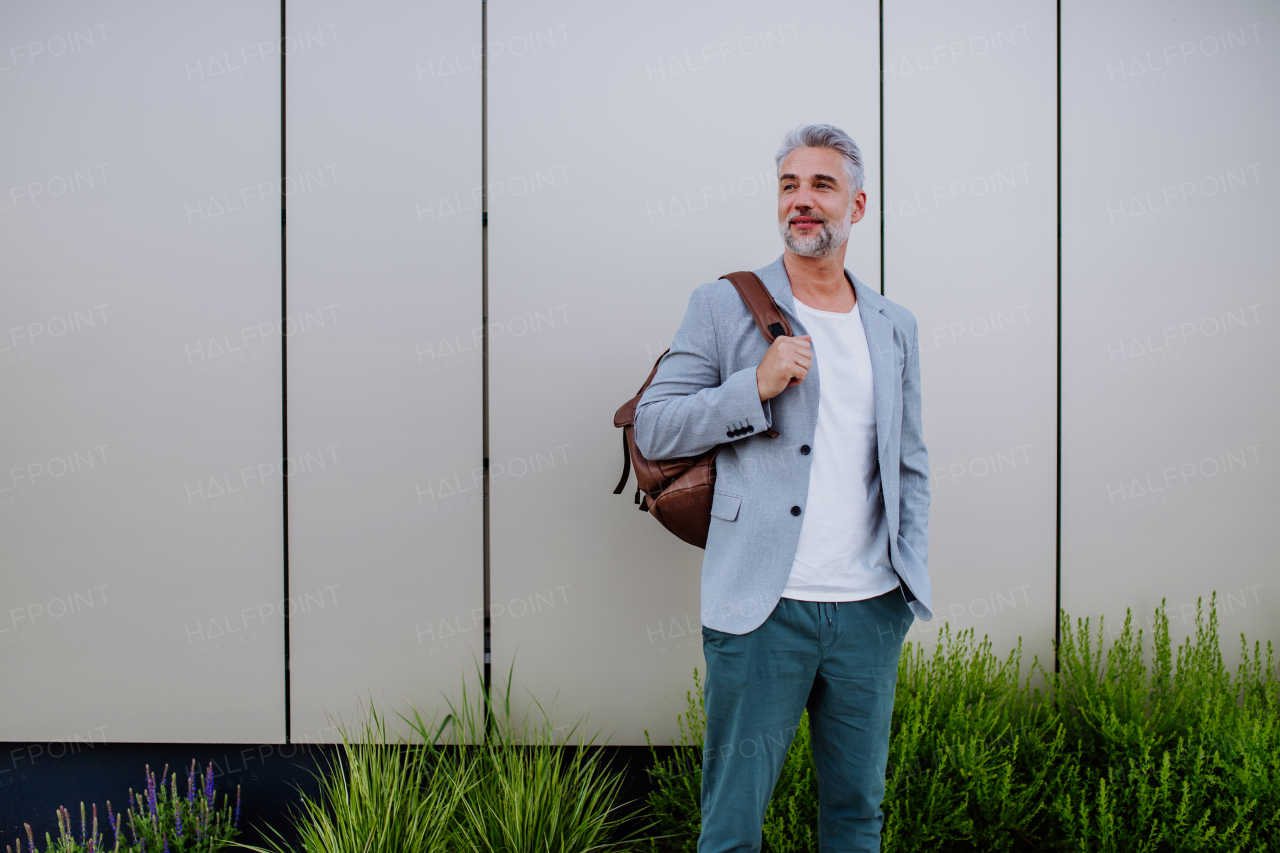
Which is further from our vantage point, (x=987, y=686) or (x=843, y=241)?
(x=987, y=686)

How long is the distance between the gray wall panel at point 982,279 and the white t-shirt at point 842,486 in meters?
1.10

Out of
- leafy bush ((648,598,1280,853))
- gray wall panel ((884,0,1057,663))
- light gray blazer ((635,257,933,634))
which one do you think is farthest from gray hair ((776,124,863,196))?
leafy bush ((648,598,1280,853))

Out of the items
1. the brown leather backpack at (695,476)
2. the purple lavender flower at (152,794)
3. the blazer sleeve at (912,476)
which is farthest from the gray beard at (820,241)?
the purple lavender flower at (152,794)

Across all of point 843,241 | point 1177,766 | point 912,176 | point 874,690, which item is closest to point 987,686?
point 1177,766

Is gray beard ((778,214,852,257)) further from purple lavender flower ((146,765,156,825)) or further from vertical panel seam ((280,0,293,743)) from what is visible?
purple lavender flower ((146,765,156,825))

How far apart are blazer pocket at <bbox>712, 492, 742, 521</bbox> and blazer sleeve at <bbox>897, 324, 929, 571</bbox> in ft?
1.51

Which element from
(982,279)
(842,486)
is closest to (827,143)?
(842,486)

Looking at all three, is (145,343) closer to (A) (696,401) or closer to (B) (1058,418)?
(A) (696,401)

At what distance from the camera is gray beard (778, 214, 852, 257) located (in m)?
1.75

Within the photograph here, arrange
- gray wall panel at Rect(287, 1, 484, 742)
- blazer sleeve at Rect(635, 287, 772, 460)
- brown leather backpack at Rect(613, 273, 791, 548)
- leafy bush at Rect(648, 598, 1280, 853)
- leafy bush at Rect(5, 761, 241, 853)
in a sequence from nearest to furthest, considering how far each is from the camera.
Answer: blazer sleeve at Rect(635, 287, 772, 460) < brown leather backpack at Rect(613, 273, 791, 548) < leafy bush at Rect(648, 598, 1280, 853) < leafy bush at Rect(5, 761, 241, 853) < gray wall panel at Rect(287, 1, 484, 742)

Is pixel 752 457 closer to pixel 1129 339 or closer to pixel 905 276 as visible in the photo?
Result: pixel 905 276

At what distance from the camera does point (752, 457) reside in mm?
1671

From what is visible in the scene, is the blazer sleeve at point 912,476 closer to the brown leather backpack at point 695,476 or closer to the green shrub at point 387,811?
the brown leather backpack at point 695,476

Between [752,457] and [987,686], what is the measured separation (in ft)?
5.28
